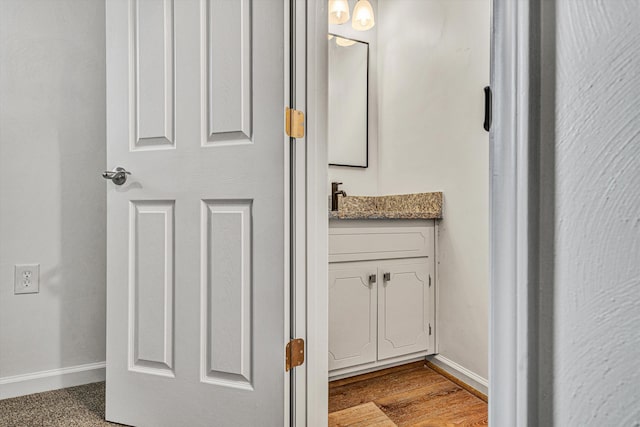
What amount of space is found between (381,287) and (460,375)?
54 centimetres

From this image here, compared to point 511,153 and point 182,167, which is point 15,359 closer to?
point 182,167

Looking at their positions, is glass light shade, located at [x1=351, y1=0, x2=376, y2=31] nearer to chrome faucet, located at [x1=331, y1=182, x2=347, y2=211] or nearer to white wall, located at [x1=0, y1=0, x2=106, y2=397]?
chrome faucet, located at [x1=331, y1=182, x2=347, y2=211]

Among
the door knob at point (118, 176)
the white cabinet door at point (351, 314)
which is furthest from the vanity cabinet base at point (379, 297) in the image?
the door knob at point (118, 176)

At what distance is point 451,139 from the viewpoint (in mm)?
1843

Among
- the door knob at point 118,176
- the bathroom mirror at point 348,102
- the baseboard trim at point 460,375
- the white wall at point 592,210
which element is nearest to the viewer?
the white wall at point 592,210

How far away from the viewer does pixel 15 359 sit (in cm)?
152

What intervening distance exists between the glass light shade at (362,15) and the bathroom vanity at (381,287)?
3.56ft

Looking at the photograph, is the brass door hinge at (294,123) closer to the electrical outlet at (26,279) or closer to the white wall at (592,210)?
the white wall at (592,210)

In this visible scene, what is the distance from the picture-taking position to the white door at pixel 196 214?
117cm

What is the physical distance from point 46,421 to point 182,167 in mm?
1018

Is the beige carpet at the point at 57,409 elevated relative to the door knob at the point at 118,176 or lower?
lower

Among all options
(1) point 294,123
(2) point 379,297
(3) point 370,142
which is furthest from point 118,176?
(3) point 370,142

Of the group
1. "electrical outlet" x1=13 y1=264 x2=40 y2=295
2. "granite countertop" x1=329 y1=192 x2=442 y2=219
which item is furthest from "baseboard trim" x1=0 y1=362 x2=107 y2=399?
"granite countertop" x1=329 y1=192 x2=442 y2=219

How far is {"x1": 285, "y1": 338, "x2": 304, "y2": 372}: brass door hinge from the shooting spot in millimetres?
1136
